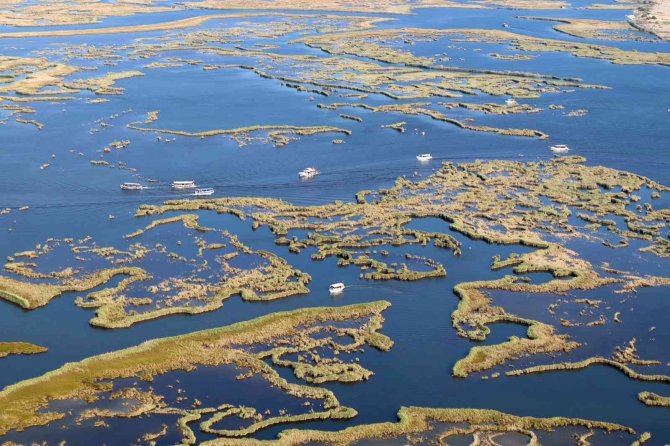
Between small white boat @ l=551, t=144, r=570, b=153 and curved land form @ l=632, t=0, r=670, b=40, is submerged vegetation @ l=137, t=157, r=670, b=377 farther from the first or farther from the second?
curved land form @ l=632, t=0, r=670, b=40

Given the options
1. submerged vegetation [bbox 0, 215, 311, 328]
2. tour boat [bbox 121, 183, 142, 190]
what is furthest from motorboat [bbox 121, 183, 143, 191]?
submerged vegetation [bbox 0, 215, 311, 328]

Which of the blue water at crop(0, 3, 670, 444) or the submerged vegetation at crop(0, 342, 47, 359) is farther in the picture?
the submerged vegetation at crop(0, 342, 47, 359)

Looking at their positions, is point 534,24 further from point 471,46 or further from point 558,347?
point 558,347

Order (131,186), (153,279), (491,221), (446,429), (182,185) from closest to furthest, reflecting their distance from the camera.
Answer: (446,429) < (153,279) < (491,221) < (131,186) < (182,185)

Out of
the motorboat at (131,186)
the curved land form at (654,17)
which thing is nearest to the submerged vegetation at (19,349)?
the motorboat at (131,186)

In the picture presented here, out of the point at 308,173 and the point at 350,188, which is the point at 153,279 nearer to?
the point at 350,188

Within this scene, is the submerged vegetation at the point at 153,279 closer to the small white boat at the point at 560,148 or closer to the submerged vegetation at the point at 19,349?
the submerged vegetation at the point at 19,349

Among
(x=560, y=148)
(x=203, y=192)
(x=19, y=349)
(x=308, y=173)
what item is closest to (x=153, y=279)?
(x=19, y=349)

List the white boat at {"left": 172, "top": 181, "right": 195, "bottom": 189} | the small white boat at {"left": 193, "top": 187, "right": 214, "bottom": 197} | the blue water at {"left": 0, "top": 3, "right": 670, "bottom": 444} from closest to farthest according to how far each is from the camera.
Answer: the blue water at {"left": 0, "top": 3, "right": 670, "bottom": 444}, the small white boat at {"left": 193, "top": 187, "right": 214, "bottom": 197}, the white boat at {"left": 172, "top": 181, "right": 195, "bottom": 189}
